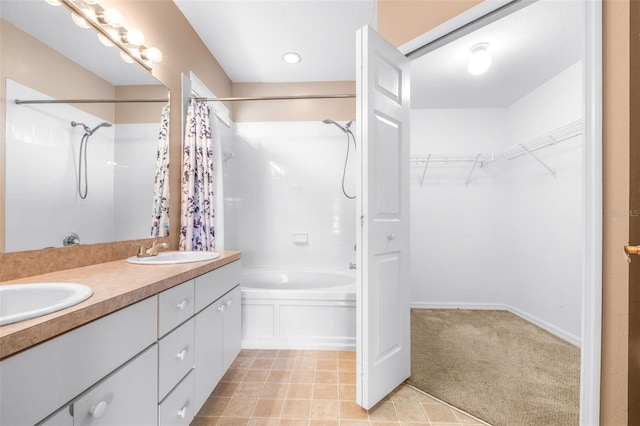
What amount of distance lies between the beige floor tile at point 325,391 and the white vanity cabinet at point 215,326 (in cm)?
55

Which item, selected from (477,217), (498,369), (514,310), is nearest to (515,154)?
(477,217)

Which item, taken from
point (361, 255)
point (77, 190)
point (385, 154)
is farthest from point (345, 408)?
point (77, 190)

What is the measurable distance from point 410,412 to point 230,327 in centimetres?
112

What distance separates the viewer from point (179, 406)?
113cm

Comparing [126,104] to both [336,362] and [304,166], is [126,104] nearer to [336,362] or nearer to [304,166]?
[304,166]

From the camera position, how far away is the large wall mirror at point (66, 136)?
3.26ft

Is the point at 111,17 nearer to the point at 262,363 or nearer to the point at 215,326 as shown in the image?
the point at 215,326

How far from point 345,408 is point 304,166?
89.6 inches

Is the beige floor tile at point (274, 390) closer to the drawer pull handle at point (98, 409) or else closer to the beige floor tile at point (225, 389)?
the beige floor tile at point (225, 389)

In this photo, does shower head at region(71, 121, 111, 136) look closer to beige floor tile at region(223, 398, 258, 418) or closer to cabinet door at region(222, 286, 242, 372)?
cabinet door at region(222, 286, 242, 372)

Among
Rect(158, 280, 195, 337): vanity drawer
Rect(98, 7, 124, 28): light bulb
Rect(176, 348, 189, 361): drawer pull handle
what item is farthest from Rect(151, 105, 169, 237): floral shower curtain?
Rect(176, 348, 189, 361): drawer pull handle

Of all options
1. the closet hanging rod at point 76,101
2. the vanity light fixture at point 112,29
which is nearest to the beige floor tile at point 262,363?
the closet hanging rod at point 76,101

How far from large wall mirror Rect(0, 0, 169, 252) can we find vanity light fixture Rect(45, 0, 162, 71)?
3 cm

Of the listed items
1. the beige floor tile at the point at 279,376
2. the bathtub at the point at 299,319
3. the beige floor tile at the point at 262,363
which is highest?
the bathtub at the point at 299,319
